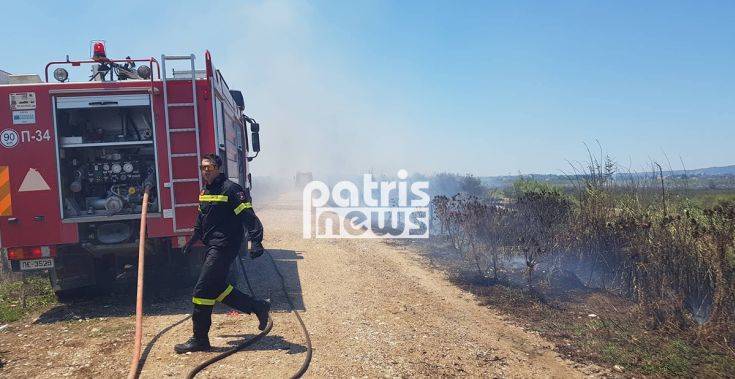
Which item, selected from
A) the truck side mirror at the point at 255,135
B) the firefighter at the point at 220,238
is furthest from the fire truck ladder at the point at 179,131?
the truck side mirror at the point at 255,135

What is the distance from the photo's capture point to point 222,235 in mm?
4914

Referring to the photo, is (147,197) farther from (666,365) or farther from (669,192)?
(669,192)

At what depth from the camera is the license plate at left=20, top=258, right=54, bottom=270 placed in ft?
19.6

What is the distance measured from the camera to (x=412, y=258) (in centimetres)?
1054

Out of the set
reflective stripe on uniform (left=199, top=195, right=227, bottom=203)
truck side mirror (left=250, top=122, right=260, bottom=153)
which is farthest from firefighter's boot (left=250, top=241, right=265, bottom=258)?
truck side mirror (left=250, top=122, right=260, bottom=153)

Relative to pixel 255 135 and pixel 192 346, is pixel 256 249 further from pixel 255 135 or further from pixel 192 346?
pixel 255 135

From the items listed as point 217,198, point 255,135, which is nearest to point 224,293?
point 217,198

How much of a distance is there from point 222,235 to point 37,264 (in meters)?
3.05

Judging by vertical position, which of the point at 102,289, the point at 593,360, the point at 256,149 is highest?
the point at 256,149

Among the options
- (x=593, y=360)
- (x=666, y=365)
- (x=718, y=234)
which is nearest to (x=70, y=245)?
(x=593, y=360)

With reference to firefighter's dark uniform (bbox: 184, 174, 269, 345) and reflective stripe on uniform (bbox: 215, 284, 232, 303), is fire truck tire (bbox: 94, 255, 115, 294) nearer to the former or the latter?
firefighter's dark uniform (bbox: 184, 174, 269, 345)

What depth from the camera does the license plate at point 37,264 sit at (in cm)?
598

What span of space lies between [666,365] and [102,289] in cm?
747

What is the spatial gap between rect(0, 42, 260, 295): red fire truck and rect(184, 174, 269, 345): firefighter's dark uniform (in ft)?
4.57
